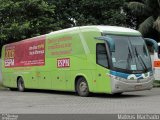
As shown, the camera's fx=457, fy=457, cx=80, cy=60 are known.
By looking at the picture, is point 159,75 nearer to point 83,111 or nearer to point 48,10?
point 48,10

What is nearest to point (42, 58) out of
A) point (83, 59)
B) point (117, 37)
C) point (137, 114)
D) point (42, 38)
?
point (42, 38)

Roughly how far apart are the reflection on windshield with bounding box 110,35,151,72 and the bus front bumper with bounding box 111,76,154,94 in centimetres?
51

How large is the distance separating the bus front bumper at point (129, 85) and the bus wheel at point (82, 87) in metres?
1.84

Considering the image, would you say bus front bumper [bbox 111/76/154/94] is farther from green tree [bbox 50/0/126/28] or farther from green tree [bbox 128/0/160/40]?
green tree [bbox 50/0/126/28]

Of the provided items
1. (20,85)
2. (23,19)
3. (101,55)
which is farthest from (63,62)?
(23,19)

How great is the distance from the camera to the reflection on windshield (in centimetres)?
1883

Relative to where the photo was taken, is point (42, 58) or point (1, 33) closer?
point (42, 58)

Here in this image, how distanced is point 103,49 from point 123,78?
58.0 inches

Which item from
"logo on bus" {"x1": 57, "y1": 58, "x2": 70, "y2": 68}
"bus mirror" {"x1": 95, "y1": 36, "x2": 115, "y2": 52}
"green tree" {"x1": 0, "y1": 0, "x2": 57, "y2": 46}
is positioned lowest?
"logo on bus" {"x1": 57, "y1": 58, "x2": 70, "y2": 68}

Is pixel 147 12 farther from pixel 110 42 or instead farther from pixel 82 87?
pixel 110 42

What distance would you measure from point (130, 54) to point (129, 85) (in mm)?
1346

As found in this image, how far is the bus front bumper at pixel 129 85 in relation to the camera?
18.5m

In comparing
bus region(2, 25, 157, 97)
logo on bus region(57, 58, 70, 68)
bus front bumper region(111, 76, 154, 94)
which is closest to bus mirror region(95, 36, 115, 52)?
bus region(2, 25, 157, 97)

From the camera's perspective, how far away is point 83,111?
45.7 ft
